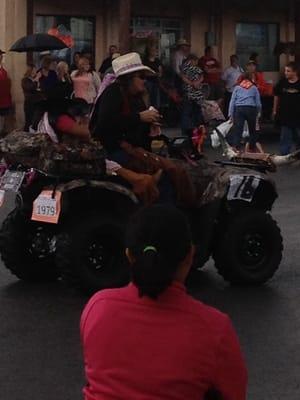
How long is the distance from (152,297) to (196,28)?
24602 mm

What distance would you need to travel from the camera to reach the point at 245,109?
18.5 metres

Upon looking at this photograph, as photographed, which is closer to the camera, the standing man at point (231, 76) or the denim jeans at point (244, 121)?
the denim jeans at point (244, 121)

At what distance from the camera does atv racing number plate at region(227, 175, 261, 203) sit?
827cm

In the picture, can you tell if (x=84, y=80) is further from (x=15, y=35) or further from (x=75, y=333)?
(x=75, y=333)

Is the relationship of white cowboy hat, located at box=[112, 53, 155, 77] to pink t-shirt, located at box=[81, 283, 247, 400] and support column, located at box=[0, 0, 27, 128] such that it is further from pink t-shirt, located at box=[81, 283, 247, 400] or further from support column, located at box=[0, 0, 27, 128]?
support column, located at box=[0, 0, 27, 128]

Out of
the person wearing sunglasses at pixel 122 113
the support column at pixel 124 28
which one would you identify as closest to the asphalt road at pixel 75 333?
the person wearing sunglasses at pixel 122 113

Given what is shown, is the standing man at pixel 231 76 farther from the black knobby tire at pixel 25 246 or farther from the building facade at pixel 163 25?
the black knobby tire at pixel 25 246

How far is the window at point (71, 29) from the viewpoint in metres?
25.6

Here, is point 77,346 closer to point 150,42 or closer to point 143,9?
point 150,42

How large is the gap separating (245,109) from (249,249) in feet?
33.7

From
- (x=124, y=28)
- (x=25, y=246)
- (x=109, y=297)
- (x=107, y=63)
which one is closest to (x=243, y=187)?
(x=25, y=246)

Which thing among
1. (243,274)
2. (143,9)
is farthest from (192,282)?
(143,9)

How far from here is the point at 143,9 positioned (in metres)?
26.6

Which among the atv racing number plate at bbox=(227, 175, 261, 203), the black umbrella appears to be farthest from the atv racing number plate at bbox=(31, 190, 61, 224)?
the black umbrella
